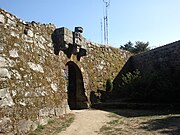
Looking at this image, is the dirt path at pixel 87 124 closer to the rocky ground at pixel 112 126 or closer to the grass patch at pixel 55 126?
the rocky ground at pixel 112 126

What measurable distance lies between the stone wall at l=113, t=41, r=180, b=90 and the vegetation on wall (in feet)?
1.91

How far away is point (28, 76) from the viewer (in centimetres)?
570

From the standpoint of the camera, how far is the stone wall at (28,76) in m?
4.84

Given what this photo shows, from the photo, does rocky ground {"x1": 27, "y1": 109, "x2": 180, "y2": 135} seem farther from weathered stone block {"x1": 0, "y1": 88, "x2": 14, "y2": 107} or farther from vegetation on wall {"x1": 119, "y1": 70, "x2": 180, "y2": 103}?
vegetation on wall {"x1": 119, "y1": 70, "x2": 180, "y2": 103}

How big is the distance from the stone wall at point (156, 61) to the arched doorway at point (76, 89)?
7.51 ft

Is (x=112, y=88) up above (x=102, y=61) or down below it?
below

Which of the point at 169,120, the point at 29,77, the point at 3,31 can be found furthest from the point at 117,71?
the point at 3,31

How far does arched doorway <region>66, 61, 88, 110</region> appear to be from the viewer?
30.3 ft

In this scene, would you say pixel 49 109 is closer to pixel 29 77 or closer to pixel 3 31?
pixel 29 77

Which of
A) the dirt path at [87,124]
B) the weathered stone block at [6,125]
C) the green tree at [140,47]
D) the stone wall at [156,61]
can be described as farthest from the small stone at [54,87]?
the green tree at [140,47]

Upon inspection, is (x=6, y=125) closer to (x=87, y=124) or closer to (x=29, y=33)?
(x=87, y=124)

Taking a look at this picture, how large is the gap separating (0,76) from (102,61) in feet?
21.3

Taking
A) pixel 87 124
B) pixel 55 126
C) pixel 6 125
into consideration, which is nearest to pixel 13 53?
pixel 6 125

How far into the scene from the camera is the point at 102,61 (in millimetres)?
10758
